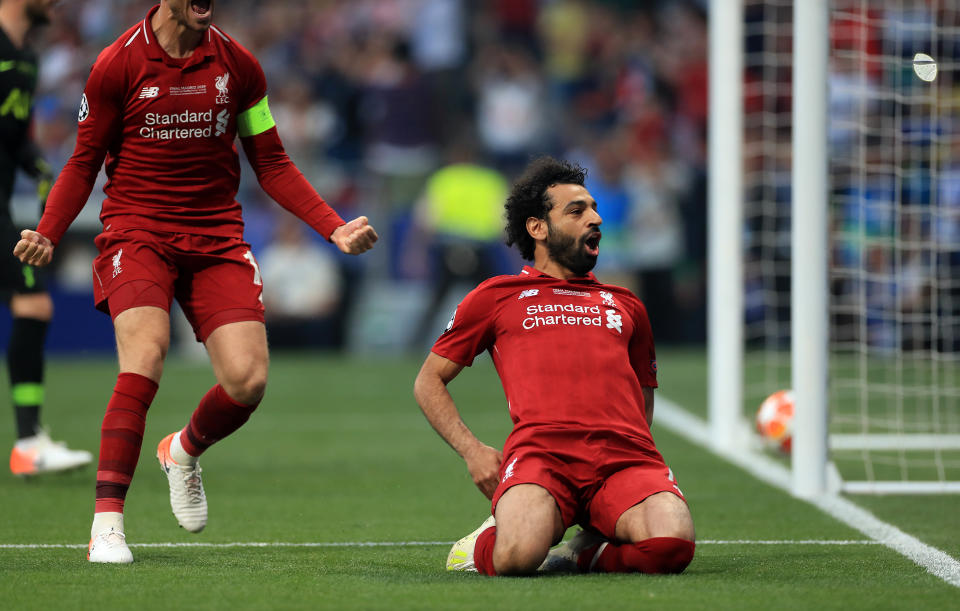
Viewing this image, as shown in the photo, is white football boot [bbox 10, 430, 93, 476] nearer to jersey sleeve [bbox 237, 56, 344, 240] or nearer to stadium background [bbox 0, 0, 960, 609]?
stadium background [bbox 0, 0, 960, 609]

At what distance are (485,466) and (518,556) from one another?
339mm

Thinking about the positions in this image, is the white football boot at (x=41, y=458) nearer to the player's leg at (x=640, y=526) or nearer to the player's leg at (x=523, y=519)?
the player's leg at (x=523, y=519)

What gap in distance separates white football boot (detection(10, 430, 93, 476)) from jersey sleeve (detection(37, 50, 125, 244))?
237cm

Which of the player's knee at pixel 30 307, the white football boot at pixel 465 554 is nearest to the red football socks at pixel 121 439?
the white football boot at pixel 465 554

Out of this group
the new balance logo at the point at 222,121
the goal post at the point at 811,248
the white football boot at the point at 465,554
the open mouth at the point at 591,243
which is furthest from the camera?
the goal post at the point at 811,248

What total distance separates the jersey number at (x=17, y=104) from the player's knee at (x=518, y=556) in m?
4.10

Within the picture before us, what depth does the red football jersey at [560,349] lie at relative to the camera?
4.69 metres

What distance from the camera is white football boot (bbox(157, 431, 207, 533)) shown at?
5.22 m

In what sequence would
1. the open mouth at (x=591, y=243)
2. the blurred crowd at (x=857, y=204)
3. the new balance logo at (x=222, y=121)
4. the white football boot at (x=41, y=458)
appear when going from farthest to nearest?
1. the blurred crowd at (x=857, y=204)
2. the white football boot at (x=41, y=458)
3. the new balance logo at (x=222, y=121)
4. the open mouth at (x=591, y=243)

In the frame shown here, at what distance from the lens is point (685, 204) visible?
648 inches

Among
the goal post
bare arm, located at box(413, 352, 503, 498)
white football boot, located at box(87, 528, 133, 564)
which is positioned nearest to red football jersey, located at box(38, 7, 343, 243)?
bare arm, located at box(413, 352, 503, 498)

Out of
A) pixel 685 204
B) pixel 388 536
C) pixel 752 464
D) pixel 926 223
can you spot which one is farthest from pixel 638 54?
pixel 388 536

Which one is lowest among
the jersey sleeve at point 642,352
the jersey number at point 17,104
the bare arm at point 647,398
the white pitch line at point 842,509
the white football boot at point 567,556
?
the white pitch line at point 842,509

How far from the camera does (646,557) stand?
14.6 ft
